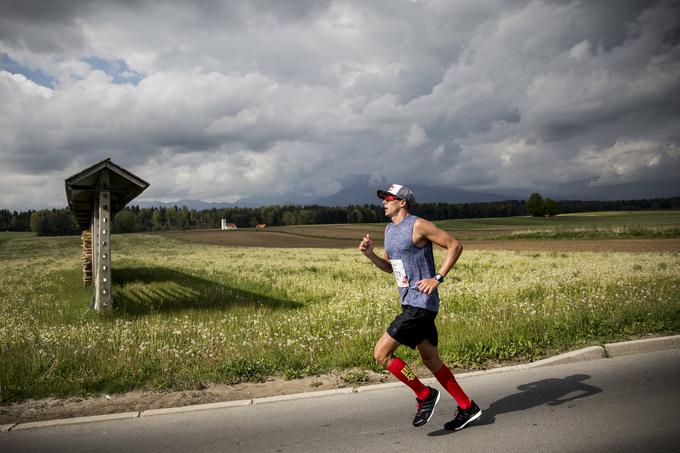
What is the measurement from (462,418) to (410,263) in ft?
5.31

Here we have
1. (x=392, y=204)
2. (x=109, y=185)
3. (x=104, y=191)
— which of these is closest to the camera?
(x=392, y=204)

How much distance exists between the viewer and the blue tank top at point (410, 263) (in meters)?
4.44

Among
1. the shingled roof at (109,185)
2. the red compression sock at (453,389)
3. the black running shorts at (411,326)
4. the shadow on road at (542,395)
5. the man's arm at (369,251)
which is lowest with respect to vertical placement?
the shadow on road at (542,395)

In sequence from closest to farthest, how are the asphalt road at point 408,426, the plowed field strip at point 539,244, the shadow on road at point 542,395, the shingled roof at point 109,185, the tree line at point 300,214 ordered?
the asphalt road at point 408,426
the shadow on road at point 542,395
the shingled roof at point 109,185
the plowed field strip at point 539,244
the tree line at point 300,214

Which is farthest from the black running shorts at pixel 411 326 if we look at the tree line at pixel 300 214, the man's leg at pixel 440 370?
the tree line at pixel 300 214

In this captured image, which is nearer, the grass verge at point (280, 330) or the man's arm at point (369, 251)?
the man's arm at point (369, 251)

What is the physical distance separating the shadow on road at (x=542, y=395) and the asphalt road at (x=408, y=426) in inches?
0.5

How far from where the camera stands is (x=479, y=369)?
20.6 ft

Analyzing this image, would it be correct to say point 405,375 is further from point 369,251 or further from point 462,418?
point 369,251

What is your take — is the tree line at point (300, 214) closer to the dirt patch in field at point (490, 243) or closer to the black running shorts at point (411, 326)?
the dirt patch in field at point (490, 243)

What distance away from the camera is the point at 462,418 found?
4.41m

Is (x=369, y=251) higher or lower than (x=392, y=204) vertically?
lower

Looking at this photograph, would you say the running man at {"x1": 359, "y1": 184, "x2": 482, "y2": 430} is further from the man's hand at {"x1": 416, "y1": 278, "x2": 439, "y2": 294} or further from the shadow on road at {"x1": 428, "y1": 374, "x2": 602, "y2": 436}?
the shadow on road at {"x1": 428, "y1": 374, "x2": 602, "y2": 436}

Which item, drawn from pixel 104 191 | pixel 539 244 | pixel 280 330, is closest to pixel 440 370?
pixel 280 330
